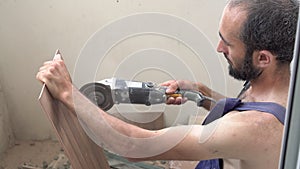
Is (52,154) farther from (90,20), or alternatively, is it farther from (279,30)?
(279,30)

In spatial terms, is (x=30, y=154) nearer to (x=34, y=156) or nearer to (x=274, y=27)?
(x=34, y=156)

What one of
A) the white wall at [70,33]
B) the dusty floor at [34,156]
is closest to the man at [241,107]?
the white wall at [70,33]

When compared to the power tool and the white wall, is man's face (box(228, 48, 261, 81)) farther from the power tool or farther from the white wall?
the white wall

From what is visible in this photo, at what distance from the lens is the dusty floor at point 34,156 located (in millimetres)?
2242

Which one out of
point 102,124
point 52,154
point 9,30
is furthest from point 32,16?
point 102,124

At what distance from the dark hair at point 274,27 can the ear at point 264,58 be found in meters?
0.01

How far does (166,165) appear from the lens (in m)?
2.22

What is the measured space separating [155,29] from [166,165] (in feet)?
2.71

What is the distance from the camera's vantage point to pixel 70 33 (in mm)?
2199

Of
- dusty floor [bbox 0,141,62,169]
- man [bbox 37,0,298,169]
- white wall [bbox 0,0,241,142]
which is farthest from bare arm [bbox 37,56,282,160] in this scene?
dusty floor [bbox 0,141,62,169]

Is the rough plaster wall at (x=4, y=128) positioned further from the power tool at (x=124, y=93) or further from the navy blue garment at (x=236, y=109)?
the navy blue garment at (x=236, y=109)

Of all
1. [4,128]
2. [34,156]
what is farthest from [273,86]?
[4,128]

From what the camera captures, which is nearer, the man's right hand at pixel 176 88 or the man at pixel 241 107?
the man at pixel 241 107

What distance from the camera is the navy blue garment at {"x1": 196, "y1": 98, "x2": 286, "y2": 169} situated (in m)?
1.06
